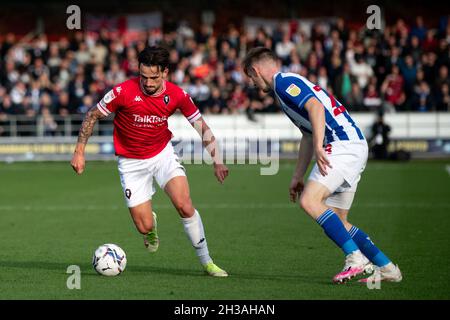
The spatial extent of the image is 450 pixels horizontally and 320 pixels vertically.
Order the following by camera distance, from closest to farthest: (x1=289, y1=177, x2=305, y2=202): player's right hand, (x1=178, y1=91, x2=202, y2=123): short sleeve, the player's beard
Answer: (x1=289, y1=177, x2=305, y2=202): player's right hand
the player's beard
(x1=178, y1=91, x2=202, y2=123): short sleeve

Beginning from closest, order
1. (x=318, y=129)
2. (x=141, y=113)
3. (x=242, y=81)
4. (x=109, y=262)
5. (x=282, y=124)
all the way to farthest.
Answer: (x=318, y=129), (x=109, y=262), (x=141, y=113), (x=282, y=124), (x=242, y=81)

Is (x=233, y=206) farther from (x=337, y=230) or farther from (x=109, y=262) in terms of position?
(x=337, y=230)

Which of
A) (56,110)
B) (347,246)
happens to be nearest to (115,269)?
(347,246)

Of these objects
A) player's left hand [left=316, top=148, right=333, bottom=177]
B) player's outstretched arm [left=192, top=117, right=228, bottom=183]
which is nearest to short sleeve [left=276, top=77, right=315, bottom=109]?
player's left hand [left=316, top=148, right=333, bottom=177]

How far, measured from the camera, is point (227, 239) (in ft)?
40.2

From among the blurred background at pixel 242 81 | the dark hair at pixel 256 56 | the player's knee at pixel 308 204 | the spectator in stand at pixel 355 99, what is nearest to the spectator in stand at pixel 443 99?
the blurred background at pixel 242 81

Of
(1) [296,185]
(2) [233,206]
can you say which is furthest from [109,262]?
(2) [233,206]

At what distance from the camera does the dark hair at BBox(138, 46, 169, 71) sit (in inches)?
362

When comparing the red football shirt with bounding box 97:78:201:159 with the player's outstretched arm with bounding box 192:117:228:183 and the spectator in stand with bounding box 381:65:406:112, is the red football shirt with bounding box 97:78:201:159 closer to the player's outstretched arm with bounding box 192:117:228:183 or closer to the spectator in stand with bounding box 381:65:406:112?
the player's outstretched arm with bounding box 192:117:228:183

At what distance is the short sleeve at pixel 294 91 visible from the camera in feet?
27.6

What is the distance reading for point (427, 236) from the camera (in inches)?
486

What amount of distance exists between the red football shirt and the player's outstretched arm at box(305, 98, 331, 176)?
1794mm

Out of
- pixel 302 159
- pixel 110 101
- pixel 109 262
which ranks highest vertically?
pixel 110 101

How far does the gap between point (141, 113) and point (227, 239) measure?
3073mm
